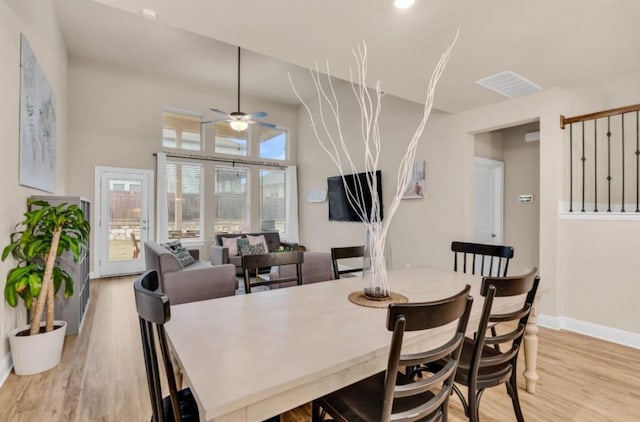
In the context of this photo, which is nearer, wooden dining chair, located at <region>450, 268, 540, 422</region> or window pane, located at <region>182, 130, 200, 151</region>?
wooden dining chair, located at <region>450, 268, 540, 422</region>

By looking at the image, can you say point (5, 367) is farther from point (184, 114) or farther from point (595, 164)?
point (595, 164)

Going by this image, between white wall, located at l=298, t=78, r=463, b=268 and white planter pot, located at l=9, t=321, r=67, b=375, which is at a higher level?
white wall, located at l=298, t=78, r=463, b=268

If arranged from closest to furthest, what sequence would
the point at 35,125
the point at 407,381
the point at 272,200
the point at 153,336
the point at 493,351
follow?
the point at 153,336, the point at 407,381, the point at 493,351, the point at 35,125, the point at 272,200

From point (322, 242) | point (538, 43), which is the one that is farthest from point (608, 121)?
point (322, 242)

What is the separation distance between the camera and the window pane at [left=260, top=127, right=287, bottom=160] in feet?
24.2

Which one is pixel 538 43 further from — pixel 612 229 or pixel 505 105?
pixel 612 229

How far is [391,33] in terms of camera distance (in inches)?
91.8

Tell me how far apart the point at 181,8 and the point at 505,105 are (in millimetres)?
3455

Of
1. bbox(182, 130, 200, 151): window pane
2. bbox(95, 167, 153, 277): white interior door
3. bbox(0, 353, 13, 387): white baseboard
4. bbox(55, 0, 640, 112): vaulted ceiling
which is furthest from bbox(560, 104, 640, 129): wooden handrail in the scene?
bbox(95, 167, 153, 277): white interior door

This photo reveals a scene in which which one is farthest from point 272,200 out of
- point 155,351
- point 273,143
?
point 155,351

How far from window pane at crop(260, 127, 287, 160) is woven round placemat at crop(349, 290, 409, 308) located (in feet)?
20.0

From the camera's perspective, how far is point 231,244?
5703mm

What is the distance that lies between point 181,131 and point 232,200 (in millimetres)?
1780

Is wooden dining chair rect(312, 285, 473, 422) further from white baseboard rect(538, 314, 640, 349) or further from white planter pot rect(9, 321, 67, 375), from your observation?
white baseboard rect(538, 314, 640, 349)
